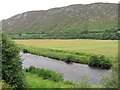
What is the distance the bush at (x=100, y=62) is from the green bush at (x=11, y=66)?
3486 centimetres

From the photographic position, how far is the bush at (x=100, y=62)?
7042cm

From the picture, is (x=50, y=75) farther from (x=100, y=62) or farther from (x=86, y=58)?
(x=86, y=58)

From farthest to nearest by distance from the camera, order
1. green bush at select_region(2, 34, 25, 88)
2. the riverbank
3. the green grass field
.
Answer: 1. the green grass field
2. the riverbank
3. green bush at select_region(2, 34, 25, 88)

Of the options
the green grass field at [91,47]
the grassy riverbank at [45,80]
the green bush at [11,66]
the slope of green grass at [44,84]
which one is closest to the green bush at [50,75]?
the grassy riverbank at [45,80]

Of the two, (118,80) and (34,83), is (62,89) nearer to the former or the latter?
(34,83)

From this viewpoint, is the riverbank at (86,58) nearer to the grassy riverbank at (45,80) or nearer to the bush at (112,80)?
the grassy riverbank at (45,80)

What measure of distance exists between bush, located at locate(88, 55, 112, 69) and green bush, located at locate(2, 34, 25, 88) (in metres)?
34.9

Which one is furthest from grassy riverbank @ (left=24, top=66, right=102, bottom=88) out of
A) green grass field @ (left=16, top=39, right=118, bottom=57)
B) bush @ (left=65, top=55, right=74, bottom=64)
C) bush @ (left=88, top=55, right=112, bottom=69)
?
green grass field @ (left=16, top=39, right=118, bottom=57)

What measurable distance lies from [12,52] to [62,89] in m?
7.58

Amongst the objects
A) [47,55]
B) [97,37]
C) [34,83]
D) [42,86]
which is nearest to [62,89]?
[42,86]

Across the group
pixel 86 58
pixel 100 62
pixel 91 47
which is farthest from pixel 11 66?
pixel 91 47

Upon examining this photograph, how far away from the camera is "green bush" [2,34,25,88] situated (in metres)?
37.4

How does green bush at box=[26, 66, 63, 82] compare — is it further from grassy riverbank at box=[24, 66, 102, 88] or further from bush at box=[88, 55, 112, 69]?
bush at box=[88, 55, 112, 69]

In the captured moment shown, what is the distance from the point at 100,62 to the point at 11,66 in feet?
123
